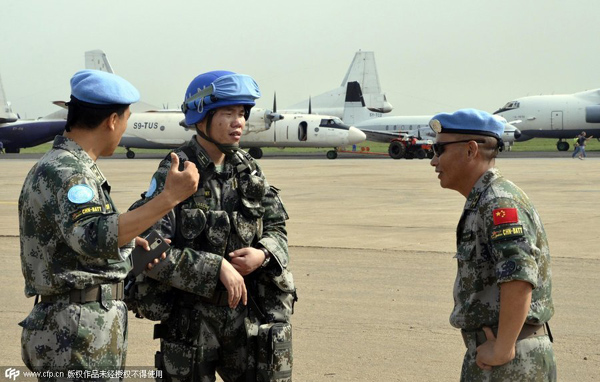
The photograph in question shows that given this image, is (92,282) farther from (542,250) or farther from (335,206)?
(335,206)

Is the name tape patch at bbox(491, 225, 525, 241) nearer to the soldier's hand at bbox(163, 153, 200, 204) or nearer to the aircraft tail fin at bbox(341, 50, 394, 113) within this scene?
the soldier's hand at bbox(163, 153, 200, 204)

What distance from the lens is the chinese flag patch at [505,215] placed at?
327 centimetres

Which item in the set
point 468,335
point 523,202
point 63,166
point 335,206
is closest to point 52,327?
point 63,166

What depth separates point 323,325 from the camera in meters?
7.52

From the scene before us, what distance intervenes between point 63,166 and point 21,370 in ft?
11.0

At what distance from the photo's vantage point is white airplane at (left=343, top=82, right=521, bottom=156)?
183 ft

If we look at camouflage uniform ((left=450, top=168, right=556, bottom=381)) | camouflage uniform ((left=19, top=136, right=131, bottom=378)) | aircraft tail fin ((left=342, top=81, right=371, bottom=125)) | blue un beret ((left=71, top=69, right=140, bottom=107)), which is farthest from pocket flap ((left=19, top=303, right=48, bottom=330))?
aircraft tail fin ((left=342, top=81, right=371, bottom=125))

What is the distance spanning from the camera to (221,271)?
393cm

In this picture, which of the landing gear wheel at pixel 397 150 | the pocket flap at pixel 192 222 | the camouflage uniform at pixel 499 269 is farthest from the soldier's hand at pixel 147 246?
the landing gear wheel at pixel 397 150

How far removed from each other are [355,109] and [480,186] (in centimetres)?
6664

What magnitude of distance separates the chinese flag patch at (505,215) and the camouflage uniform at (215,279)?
123cm

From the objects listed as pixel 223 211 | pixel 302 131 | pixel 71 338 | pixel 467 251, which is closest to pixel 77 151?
pixel 71 338

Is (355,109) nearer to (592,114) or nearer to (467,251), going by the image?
(592,114)

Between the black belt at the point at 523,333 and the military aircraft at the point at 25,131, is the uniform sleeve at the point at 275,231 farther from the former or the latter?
the military aircraft at the point at 25,131
